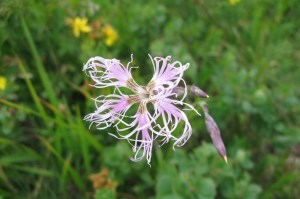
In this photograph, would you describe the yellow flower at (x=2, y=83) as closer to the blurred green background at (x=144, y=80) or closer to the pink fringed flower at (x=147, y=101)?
the blurred green background at (x=144, y=80)

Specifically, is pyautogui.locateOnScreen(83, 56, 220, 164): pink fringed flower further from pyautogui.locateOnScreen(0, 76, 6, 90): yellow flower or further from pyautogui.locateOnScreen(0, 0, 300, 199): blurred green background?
pyautogui.locateOnScreen(0, 76, 6, 90): yellow flower

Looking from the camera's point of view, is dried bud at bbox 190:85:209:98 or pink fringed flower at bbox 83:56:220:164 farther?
dried bud at bbox 190:85:209:98

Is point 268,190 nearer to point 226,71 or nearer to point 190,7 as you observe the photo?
point 226,71

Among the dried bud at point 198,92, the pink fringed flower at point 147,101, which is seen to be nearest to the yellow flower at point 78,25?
the pink fringed flower at point 147,101

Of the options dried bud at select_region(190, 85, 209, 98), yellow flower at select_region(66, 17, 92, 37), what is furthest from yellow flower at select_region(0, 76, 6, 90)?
dried bud at select_region(190, 85, 209, 98)

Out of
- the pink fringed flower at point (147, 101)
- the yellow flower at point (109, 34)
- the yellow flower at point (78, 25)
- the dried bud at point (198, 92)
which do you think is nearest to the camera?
the pink fringed flower at point (147, 101)

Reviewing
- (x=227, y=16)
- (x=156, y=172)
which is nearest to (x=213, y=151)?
(x=156, y=172)

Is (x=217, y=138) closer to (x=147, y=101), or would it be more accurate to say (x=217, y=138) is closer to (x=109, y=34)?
(x=147, y=101)
